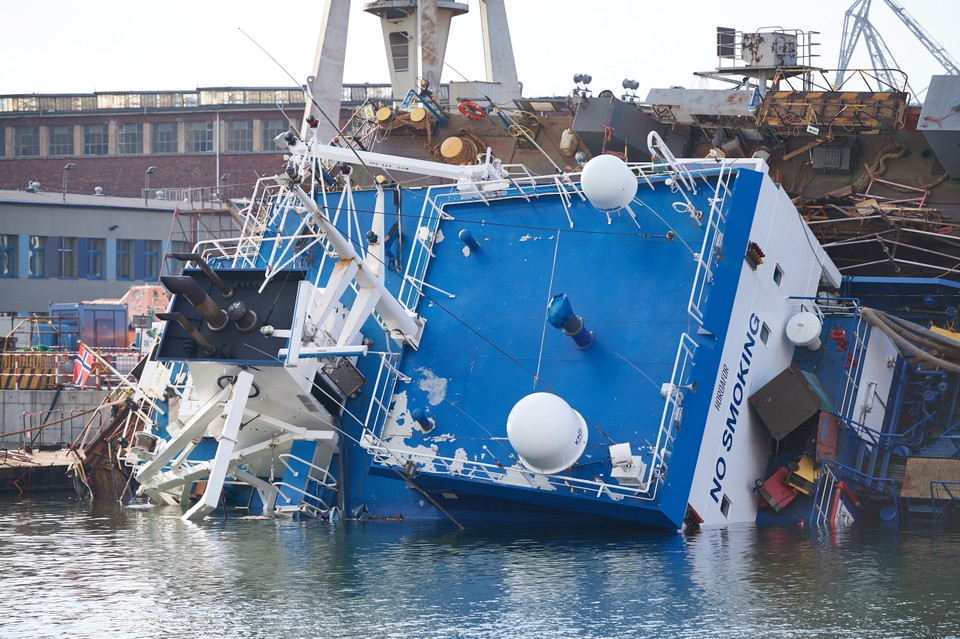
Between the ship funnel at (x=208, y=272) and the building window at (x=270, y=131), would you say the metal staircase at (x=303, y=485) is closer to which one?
the ship funnel at (x=208, y=272)

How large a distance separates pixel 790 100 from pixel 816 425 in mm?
11597

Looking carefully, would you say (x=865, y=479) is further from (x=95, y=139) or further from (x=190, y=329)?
(x=95, y=139)

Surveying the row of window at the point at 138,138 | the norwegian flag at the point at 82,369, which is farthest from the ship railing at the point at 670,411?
the row of window at the point at 138,138

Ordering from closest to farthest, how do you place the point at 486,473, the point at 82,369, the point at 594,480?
1. the point at 594,480
2. the point at 486,473
3. the point at 82,369

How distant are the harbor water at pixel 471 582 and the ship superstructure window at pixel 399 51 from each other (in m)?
31.5

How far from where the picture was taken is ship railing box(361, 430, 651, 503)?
25.2 m

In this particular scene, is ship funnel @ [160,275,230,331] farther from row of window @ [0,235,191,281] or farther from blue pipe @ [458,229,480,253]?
row of window @ [0,235,191,281]

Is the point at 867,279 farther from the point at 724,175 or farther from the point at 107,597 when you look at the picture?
the point at 107,597

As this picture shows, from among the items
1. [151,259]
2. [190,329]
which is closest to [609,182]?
[190,329]

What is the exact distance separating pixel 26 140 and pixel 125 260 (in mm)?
27826

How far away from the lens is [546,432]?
2438 centimetres

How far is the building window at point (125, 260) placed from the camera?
75375mm

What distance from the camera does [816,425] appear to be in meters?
28.0

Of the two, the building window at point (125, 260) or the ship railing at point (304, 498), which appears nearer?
the ship railing at point (304, 498)
